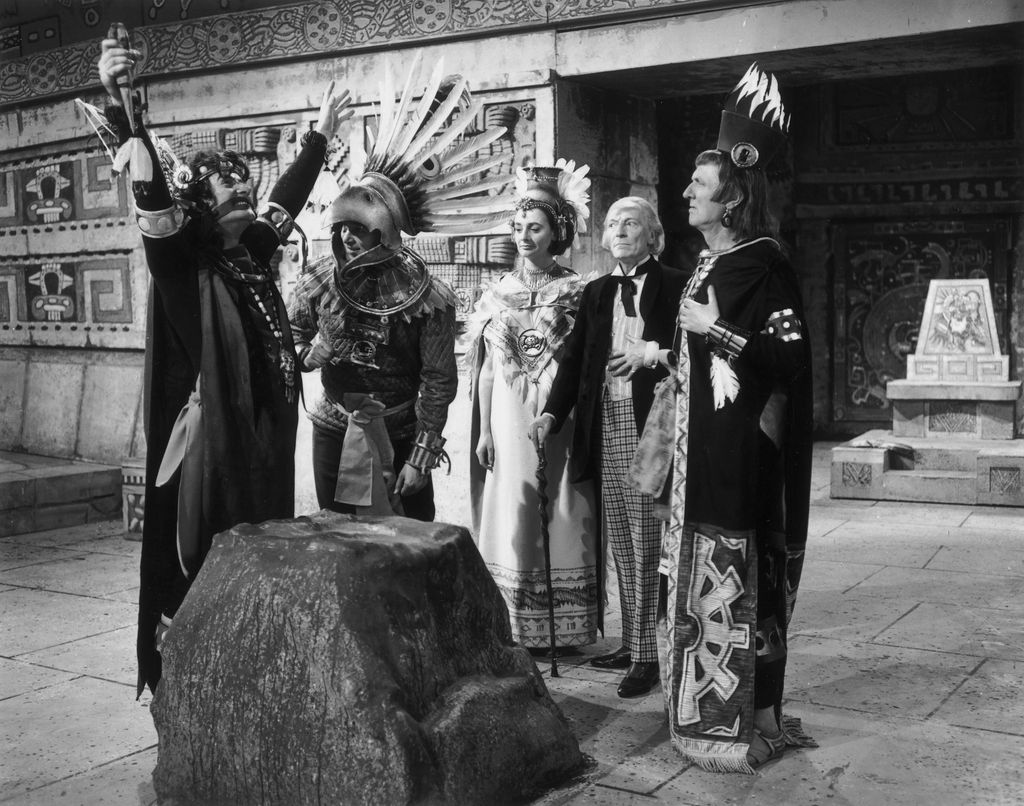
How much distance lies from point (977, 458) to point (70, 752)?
611cm

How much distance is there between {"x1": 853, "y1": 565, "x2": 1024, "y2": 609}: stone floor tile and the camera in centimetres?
530

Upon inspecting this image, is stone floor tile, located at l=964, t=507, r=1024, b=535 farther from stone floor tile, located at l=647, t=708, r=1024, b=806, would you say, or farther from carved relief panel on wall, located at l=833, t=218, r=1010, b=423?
stone floor tile, located at l=647, t=708, r=1024, b=806

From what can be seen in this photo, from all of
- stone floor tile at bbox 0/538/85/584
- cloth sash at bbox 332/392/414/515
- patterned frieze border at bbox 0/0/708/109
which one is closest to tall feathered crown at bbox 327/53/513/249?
cloth sash at bbox 332/392/414/515

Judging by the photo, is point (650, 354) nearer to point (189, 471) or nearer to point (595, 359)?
point (595, 359)

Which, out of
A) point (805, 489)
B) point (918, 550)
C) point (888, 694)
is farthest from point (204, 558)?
point (918, 550)

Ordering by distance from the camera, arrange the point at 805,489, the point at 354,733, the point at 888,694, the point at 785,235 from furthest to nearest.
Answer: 1. the point at 785,235
2. the point at 888,694
3. the point at 805,489
4. the point at 354,733

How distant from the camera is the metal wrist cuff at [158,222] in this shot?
3266 millimetres

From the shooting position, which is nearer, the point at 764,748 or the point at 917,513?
the point at 764,748

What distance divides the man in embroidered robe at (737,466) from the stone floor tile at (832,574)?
86.9 inches

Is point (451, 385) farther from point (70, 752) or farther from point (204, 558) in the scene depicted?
point (70, 752)

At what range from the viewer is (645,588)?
420cm

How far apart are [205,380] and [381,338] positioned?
0.81 meters

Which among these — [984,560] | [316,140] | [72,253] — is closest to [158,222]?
[316,140]

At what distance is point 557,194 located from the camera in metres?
4.68
